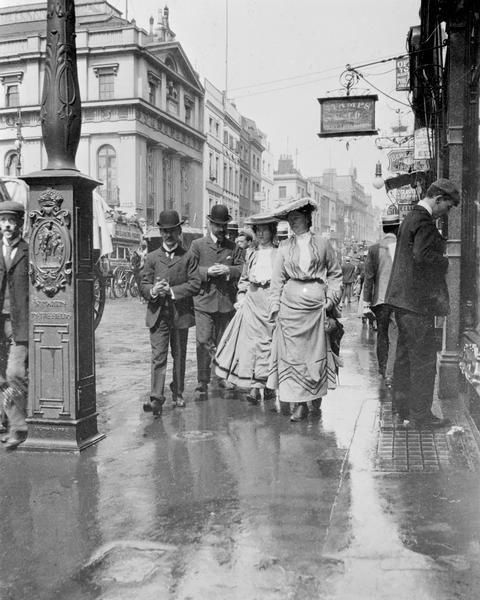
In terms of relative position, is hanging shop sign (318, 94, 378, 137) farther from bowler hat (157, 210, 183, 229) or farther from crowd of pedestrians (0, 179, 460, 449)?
bowler hat (157, 210, 183, 229)

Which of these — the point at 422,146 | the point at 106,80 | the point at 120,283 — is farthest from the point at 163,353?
the point at 106,80

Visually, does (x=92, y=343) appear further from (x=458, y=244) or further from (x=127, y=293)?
(x=127, y=293)

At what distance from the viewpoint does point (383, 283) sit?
26.1 feet

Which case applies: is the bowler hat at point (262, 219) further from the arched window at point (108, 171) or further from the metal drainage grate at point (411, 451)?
→ the arched window at point (108, 171)

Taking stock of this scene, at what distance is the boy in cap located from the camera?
206 inches

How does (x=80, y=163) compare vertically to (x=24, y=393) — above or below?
above

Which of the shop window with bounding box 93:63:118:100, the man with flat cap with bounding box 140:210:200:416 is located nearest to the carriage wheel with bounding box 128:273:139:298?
the man with flat cap with bounding box 140:210:200:416

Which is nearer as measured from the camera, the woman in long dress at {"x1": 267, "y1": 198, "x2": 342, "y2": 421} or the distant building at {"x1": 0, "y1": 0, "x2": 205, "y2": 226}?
the woman in long dress at {"x1": 267, "y1": 198, "x2": 342, "y2": 421}

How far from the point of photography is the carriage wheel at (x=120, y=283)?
26.0m

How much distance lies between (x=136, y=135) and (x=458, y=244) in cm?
3806

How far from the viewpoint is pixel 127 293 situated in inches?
1059

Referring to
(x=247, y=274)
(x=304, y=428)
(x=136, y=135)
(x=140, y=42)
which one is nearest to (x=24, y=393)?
(x=304, y=428)

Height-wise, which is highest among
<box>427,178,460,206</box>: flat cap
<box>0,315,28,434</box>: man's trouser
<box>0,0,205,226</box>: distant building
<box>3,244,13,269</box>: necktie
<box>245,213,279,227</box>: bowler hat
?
<box>0,0,205,226</box>: distant building

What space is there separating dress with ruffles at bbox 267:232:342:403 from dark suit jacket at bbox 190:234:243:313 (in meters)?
1.33
